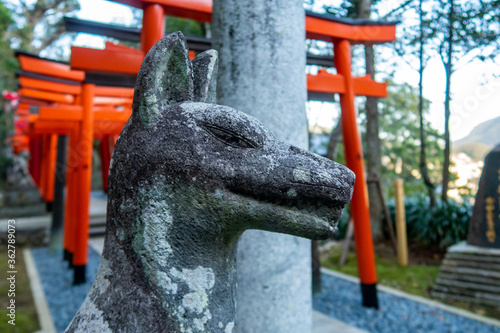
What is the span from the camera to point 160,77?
1124 mm

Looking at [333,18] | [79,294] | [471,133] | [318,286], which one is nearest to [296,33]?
[471,133]

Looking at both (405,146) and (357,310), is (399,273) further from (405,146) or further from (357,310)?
(405,146)

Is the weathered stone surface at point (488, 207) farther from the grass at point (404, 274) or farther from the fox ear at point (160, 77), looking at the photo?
the fox ear at point (160, 77)

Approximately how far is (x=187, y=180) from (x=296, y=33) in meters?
1.39

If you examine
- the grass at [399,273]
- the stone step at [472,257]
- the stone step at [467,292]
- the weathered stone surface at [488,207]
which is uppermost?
the weathered stone surface at [488,207]

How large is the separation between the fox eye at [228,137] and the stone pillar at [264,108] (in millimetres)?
905

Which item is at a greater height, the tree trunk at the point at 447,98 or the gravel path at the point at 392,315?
the tree trunk at the point at 447,98

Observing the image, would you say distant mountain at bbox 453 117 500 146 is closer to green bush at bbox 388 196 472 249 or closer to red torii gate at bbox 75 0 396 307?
red torii gate at bbox 75 0 396 307

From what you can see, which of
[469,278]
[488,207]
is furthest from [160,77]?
[488,207]

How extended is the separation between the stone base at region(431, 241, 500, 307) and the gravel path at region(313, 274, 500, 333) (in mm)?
724

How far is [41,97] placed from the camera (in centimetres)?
721

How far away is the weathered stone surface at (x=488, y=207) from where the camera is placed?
18.9ft

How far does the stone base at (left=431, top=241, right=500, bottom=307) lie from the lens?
512 centimetres

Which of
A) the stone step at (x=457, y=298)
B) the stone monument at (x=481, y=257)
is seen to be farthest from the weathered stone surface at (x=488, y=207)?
the stone step at (x=457, y=298)
